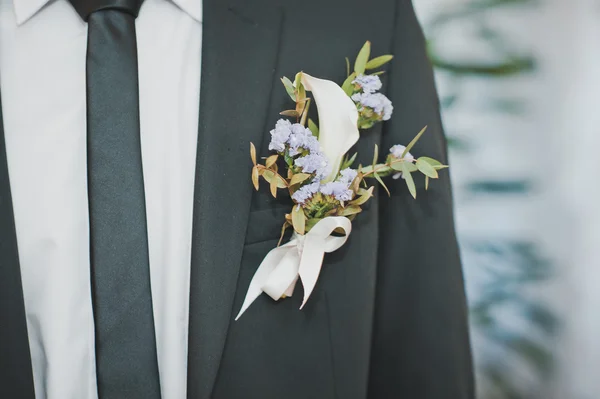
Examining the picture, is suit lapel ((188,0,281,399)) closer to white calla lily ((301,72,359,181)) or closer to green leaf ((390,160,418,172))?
white calla lily ((301,72,359,181))

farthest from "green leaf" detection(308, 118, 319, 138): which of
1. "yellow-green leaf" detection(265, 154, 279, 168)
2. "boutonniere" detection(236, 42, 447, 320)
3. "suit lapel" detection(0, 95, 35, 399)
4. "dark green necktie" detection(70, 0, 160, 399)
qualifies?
"suit lapel" detection(0, 95, 35, 399)

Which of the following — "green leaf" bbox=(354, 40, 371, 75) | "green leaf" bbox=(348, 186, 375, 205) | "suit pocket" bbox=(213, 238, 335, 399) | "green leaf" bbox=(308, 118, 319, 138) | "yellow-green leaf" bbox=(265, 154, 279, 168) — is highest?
"green leaf" bbox=(354, 40, 371, 75)

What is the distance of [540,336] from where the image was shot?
119 centimetres

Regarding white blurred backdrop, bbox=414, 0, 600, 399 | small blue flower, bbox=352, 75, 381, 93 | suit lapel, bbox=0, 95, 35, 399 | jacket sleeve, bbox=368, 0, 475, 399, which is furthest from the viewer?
white blurred backdrop, bbox=414, 0, 600, 399

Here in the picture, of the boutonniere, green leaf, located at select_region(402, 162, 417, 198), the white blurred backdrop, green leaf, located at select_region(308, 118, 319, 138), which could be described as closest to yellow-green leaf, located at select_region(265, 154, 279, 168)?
the boutonniere

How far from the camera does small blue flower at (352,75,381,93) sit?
0.81 metres

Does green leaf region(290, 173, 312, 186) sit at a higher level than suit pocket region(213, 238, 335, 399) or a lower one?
higher

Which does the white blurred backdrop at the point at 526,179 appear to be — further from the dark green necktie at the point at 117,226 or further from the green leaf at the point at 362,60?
the dark green necktie at the point at 117,226

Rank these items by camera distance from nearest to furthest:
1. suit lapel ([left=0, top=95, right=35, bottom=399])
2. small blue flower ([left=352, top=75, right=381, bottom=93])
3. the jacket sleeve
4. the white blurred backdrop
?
suit lapel ([left=0, top=95, right=35, bottom=399]) → small blue flower ([left=352, top=75, right=381, bottom=93]) → the jacket sleeve → the white blurred backdrop

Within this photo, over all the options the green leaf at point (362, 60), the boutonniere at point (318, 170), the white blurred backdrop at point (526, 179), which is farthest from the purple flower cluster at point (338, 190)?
the white blurred backdrop at point (526, 179)

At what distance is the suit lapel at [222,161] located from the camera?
78 centimetres

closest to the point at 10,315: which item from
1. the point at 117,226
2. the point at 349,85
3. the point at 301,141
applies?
the point at 117,226

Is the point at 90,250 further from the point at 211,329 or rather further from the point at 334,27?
the point at 334,27

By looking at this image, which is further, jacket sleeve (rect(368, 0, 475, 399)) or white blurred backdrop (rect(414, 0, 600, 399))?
white blurred backdrop (rect(414, 0, 600, 399))
